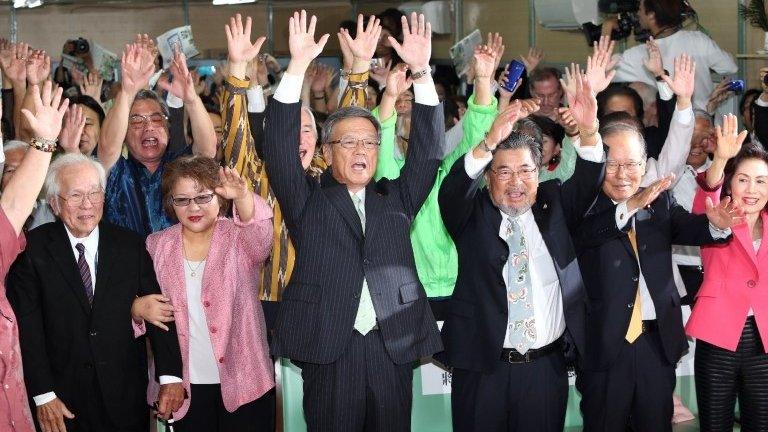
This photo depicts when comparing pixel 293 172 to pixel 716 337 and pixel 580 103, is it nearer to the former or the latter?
pixel 580 103

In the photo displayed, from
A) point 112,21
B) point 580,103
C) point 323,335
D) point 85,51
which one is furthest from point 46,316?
point 112,21

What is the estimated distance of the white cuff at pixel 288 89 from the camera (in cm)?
370

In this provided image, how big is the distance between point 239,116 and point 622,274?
5.12 feet

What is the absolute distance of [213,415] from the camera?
4000mm

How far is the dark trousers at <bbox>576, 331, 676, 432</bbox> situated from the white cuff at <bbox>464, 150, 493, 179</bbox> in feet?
2.99

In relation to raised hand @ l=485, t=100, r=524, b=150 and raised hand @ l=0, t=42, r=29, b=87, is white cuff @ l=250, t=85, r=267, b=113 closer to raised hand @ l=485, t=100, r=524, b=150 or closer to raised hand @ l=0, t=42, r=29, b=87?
raised hand @ l=485, t=100, r=524, b=150

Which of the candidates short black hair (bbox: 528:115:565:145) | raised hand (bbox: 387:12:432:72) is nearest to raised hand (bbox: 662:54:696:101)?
short black hair (bbox: 528:115:565:145)

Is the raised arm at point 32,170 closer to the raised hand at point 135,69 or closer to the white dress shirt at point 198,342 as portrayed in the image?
the white dress shirt at point 198,342

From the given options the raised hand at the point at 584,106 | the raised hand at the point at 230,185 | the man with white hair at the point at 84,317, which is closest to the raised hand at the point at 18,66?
the man with white hair at the point at 84,317

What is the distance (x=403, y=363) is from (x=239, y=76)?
52.4 inches

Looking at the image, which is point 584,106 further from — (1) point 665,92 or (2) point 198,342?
(2) point 198,342

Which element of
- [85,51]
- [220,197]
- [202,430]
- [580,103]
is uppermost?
[85,51]

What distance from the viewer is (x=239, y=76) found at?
4.30 m

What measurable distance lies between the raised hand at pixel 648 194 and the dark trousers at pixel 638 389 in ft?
1.66
